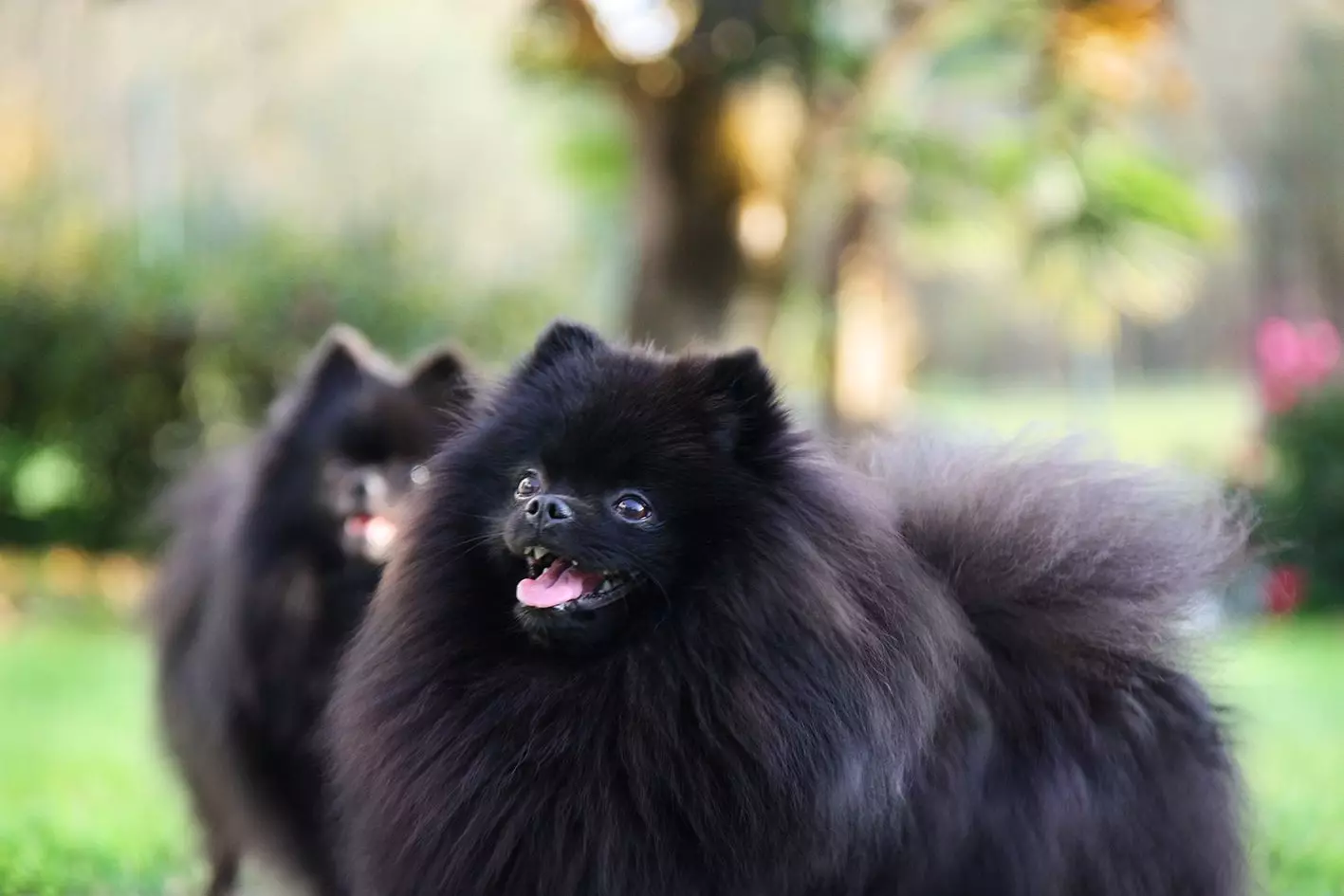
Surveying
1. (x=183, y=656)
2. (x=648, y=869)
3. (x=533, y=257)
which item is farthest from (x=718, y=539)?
(x=533, y=257)

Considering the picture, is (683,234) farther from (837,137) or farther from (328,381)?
(328,381)

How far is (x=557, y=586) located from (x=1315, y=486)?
11088 mm

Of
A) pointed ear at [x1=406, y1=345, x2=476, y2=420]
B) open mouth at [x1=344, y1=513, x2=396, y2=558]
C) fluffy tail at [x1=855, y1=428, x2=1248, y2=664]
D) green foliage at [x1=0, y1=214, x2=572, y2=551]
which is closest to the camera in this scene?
fluffy tail at [x1=855, y1=428, x2=1248, y2=664]

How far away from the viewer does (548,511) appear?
2506 millimetres

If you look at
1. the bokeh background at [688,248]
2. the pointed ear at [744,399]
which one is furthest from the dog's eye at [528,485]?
the bokeh background at [688,248]

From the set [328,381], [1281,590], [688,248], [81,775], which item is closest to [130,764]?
[81,775]

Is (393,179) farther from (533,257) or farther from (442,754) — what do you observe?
(442,754)

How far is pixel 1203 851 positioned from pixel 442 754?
1803 millimetres

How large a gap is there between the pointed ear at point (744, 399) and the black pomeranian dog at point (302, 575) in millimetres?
1305

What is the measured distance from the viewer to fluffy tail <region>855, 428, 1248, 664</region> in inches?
117

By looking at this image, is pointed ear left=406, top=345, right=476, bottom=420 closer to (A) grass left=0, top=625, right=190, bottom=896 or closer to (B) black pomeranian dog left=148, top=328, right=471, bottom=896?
(B) black pomeranian dog left=148, top=328, right=471, bottom=896

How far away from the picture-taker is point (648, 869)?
2527 millimetres

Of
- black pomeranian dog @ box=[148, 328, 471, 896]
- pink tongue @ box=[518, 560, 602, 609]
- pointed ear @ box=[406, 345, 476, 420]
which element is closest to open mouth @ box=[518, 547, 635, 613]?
pink tongue @ box=[518, 560, 602, 609]

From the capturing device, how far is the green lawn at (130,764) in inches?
181
